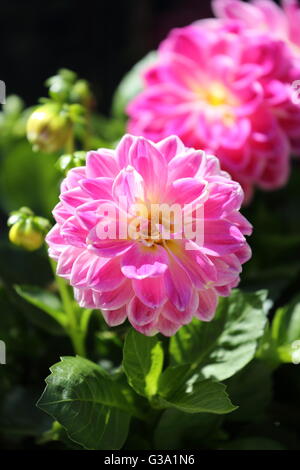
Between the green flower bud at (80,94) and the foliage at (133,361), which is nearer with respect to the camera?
the foliage at (133,361)

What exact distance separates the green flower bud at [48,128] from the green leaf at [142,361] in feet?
0.47

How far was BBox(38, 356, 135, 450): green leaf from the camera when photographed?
43cm

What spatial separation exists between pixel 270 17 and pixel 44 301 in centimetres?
33

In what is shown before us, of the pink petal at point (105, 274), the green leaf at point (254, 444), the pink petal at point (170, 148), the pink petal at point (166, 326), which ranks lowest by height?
the green leaf at point (254, 444)

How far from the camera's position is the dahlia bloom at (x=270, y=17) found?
66 centimetres

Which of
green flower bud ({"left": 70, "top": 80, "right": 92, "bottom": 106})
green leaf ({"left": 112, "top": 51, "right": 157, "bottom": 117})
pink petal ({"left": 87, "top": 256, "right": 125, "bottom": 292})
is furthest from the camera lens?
green leaf ({"left": 112, "top": 51, "right": 157, "bottom": 117})

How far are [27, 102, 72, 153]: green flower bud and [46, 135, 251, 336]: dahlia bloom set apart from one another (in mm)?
70

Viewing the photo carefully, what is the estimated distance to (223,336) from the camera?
510mm

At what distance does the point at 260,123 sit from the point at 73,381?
0.94ft

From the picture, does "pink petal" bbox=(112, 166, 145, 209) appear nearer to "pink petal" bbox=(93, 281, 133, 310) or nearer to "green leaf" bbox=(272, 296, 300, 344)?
"pink petal" bbox=(93, 281, 133, 310)

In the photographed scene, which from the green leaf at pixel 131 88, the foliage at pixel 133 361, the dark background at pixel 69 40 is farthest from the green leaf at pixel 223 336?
the dark background at pixel 69 40

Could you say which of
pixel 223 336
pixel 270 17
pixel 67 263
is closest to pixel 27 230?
pixel 67 263

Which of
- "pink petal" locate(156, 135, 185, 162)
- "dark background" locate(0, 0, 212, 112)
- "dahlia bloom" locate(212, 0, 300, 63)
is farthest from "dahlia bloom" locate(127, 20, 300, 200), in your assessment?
"dark background" locate(0, 0, 212, 112)

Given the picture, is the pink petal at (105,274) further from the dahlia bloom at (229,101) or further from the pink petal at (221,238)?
the dahlia bloom at (229,101)
